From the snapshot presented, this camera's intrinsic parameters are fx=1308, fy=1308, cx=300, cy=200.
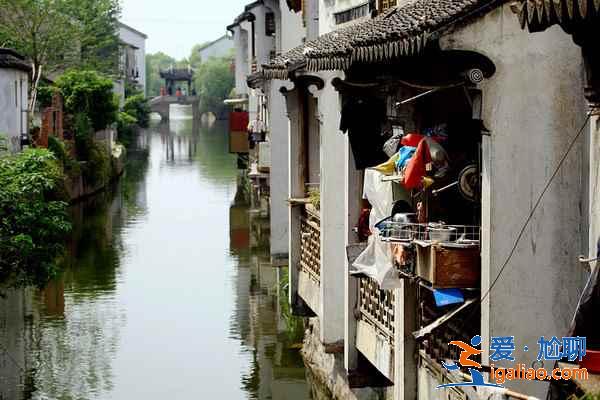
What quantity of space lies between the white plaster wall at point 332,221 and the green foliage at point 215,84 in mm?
117029

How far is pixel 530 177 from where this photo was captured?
10773 millimetres

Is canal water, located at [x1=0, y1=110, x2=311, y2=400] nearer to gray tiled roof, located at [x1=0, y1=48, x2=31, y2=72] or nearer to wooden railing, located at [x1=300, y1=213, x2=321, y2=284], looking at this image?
wooden railing, located at [x1=300, y1=213, x2=321, y2=284]

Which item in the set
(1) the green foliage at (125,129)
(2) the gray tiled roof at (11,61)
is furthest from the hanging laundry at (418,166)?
(1) the green foliage at (125,129)

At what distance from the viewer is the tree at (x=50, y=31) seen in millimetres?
62156

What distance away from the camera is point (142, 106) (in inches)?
4146

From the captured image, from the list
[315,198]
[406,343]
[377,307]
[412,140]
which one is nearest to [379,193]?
[412,140]

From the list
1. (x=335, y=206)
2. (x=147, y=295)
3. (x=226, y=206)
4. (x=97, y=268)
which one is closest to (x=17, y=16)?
(x=226, y=206)

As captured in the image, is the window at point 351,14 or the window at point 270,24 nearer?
the window at point 351,14

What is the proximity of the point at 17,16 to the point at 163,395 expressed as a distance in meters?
42.4

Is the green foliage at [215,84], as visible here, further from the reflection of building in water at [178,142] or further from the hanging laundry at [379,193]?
the hanging laundry at [379,193]

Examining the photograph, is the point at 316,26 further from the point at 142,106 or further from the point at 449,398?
the point at 142,106

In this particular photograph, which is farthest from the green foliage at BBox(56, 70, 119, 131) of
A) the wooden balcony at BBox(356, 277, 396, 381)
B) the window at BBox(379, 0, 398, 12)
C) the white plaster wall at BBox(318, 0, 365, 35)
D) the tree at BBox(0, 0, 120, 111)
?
the wooden balcony at BBox(356, 277, 396, 381)

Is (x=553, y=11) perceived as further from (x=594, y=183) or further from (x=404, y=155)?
(x=404, y=155)

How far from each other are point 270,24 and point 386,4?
3515 cm
